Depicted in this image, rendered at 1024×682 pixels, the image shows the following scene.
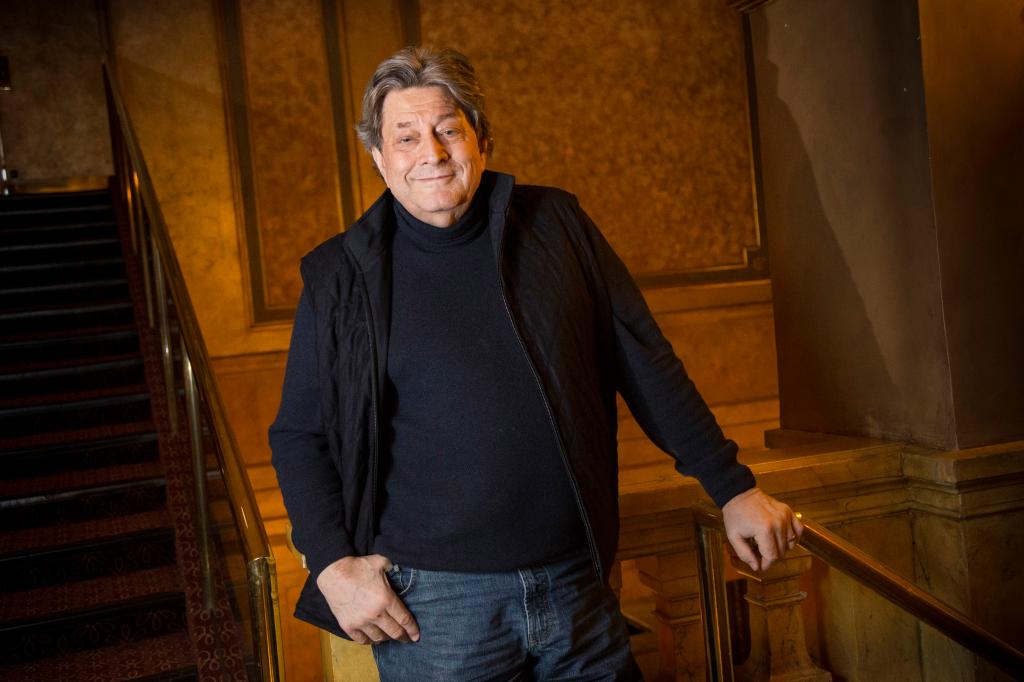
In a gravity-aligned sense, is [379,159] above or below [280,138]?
below

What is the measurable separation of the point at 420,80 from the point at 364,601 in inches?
29.1

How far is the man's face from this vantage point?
4.58 ft

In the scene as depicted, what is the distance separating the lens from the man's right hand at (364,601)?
4.46 feet

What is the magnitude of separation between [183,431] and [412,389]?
2408 millimetres

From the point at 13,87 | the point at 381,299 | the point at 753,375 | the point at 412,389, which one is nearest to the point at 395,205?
the point at 381,299

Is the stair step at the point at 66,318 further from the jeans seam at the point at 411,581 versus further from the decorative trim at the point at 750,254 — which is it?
the jeans seam at the point at 411,581

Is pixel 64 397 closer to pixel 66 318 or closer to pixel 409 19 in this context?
pixel 66 318

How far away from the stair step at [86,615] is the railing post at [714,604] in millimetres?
1768

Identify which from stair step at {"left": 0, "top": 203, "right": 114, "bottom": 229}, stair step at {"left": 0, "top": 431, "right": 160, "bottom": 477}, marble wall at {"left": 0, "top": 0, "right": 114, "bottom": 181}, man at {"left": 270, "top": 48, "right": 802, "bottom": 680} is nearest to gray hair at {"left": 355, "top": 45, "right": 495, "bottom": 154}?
man at {"left": 270, "top": 48, "right": 802, "bottom": 680}

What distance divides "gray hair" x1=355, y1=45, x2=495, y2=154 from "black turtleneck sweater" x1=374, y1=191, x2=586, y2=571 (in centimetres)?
23

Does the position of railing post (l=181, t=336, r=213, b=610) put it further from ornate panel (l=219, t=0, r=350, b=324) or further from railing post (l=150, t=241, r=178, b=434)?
ornate panel (l=219, t=0, r=350, b=324)

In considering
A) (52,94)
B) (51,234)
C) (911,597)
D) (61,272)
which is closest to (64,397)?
(61,272)

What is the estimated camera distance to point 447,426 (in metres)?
1.36

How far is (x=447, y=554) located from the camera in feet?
4.49
